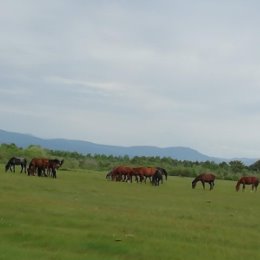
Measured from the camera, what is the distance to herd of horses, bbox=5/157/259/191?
147 ft

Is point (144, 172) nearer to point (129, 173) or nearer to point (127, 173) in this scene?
point (129, 173)

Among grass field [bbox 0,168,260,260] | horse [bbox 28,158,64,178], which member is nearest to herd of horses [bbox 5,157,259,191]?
horse [bbox 28,158,64,178]

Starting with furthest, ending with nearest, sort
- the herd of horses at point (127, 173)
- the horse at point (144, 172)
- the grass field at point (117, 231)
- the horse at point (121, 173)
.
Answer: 1. the horse at point (144, 172)
2. the horse at point (121, 173)
3. the herd of horses at point (127, 173)
4. the grass field at point (117, 231)

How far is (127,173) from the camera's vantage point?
48.4m

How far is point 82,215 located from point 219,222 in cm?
484

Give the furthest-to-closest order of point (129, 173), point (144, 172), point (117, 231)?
point (144, 172) → point (129, 173) → point (117, 231)

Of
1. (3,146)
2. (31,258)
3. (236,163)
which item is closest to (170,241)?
(31,258)

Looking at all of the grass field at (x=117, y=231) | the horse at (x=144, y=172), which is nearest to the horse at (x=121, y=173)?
the horse at (x=144, y=172)

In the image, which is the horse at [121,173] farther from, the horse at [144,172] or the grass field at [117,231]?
the grass field at [117,231]

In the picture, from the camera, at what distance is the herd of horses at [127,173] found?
4481 cm

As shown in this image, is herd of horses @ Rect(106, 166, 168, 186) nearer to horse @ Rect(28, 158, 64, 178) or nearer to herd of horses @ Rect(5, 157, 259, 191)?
herd of horses @ Rect(5, 157, 259, 191)

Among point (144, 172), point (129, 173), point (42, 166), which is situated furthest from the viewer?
point (144, 172)

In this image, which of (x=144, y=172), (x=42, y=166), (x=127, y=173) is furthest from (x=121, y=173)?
(x=42, y=166)

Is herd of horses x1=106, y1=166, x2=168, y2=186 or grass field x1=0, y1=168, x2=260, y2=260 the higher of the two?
herd of horses x1=106, y1=166, x2=168, y2=186
